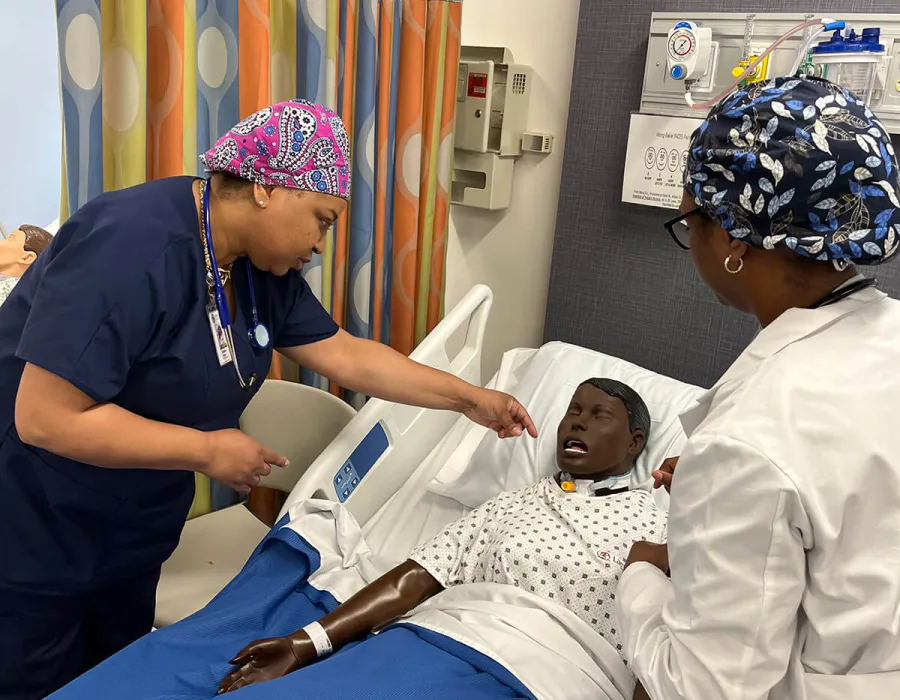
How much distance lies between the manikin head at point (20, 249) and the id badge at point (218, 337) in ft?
2.78

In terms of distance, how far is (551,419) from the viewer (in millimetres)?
2258

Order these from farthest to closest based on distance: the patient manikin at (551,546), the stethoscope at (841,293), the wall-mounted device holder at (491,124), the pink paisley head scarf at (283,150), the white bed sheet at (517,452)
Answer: the wall-mounted device holder at (491,124)
the white bed sheet at (517,452)
the patient manikin at (551,546)
the pink paisley head scarf at (283,150)
the stethoscope at (841,293)

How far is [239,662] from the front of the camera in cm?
138

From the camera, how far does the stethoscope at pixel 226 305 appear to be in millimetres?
1404

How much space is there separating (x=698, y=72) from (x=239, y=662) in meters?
1.84

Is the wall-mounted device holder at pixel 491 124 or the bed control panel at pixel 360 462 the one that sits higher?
the wall-mounted device holder at pixel 491 124

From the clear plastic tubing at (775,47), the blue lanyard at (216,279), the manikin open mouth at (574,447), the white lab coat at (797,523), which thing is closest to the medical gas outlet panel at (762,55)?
the clear plastic tubing at (775,47)

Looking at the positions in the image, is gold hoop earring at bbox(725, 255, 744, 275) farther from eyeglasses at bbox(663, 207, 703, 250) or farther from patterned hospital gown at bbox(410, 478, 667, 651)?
patterned hospital gown at bbox(410, 478, 667, 651)

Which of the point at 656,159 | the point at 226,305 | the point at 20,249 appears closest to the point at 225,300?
the point at 226,305

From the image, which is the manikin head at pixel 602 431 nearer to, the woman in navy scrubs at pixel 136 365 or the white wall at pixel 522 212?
the woman in navy scrubs at pixel 136 365

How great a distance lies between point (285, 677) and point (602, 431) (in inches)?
38.7

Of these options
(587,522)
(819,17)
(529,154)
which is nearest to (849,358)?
(587,522)

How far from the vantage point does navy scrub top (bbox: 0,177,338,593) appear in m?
1.24

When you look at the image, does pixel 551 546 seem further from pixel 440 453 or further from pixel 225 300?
pixel 225 300
